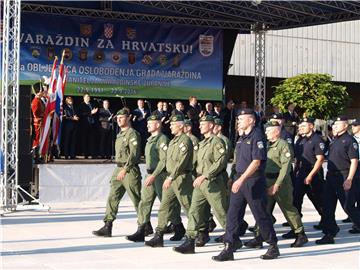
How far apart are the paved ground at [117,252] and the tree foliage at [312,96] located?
51.9 feet

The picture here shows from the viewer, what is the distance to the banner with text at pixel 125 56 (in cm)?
1862

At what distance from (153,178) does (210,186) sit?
2.92 ft

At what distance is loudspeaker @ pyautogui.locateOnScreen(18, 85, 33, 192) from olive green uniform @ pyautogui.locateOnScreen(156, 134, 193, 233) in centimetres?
464

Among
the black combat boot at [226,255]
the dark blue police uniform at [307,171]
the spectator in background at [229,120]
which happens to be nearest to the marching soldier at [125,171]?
the black combat boot at [226,255]

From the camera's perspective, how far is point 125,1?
60.0 feet

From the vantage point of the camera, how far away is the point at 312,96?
27766mm

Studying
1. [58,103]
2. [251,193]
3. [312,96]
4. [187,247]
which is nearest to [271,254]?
[251,193]

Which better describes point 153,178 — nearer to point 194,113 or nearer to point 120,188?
point 120,188

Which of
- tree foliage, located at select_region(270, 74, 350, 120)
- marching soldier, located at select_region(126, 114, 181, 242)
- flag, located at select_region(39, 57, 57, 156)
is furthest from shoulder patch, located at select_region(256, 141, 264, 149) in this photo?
tree foliage, located at select_region(270, 74, 350, 120)

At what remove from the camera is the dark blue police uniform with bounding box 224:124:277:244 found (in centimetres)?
822

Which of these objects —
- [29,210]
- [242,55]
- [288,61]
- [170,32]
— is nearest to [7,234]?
[29,210]

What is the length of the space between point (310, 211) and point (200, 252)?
241 inches

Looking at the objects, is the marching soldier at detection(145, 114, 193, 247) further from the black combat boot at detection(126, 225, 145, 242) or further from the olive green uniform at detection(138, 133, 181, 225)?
the black combat boot at detection(126, 225, 145, 242)

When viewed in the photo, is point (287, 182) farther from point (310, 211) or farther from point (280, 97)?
point (280, 97)
